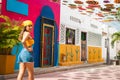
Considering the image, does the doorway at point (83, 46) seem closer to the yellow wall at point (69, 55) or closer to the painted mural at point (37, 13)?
the yellow wall at point (69, 55)

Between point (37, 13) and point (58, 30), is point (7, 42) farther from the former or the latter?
point (58, 30)

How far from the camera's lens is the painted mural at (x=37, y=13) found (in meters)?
10.3

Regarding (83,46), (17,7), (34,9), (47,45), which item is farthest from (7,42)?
(83,46)

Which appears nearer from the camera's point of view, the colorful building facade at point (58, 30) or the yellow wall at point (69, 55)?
the colorful building facade at point (58, 30)

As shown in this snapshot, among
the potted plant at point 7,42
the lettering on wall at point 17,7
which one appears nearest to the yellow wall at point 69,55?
the lettering on wall at point 17,7

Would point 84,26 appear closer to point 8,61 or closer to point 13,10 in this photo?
point 13,10

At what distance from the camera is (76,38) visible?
17328mm

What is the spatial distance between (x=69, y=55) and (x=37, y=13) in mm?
4624

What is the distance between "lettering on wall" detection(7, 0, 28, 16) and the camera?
33.4ft

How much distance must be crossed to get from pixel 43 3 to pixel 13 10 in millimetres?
2779

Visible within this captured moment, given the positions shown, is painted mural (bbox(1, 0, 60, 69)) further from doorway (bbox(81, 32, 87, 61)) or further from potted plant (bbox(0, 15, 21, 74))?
doorway (bbox(81, 32, 87, 61))

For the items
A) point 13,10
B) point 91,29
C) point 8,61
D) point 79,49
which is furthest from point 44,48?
point 91,29

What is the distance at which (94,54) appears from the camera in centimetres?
2112

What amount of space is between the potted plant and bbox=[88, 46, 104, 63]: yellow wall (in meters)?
11.3
